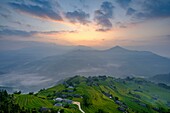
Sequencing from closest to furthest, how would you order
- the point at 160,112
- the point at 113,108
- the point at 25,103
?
the point at 25,103
the point at 113,108
the point at 160,112

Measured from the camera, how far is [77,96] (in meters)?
153

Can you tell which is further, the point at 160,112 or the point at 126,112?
the point at 160,112

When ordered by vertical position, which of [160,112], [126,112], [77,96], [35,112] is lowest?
[160,112]

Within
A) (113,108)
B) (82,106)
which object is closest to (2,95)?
(82,106)

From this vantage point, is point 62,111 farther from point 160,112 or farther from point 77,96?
point 160,112

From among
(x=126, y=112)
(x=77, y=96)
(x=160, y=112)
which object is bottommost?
(x=160, y=112)

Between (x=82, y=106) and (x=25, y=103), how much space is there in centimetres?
3350

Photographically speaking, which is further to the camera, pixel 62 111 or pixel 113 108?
pixel 113 108

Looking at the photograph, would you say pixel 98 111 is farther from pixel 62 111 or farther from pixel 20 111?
pixel 20 111

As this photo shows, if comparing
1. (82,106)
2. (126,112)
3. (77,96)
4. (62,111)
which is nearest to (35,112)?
(62,111)

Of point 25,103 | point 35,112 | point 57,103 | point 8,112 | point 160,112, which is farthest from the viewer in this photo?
point 160,112

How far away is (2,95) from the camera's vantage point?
97.4 meters

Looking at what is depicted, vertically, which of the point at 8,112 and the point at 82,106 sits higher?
the point at 8,112

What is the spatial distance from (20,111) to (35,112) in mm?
7927
